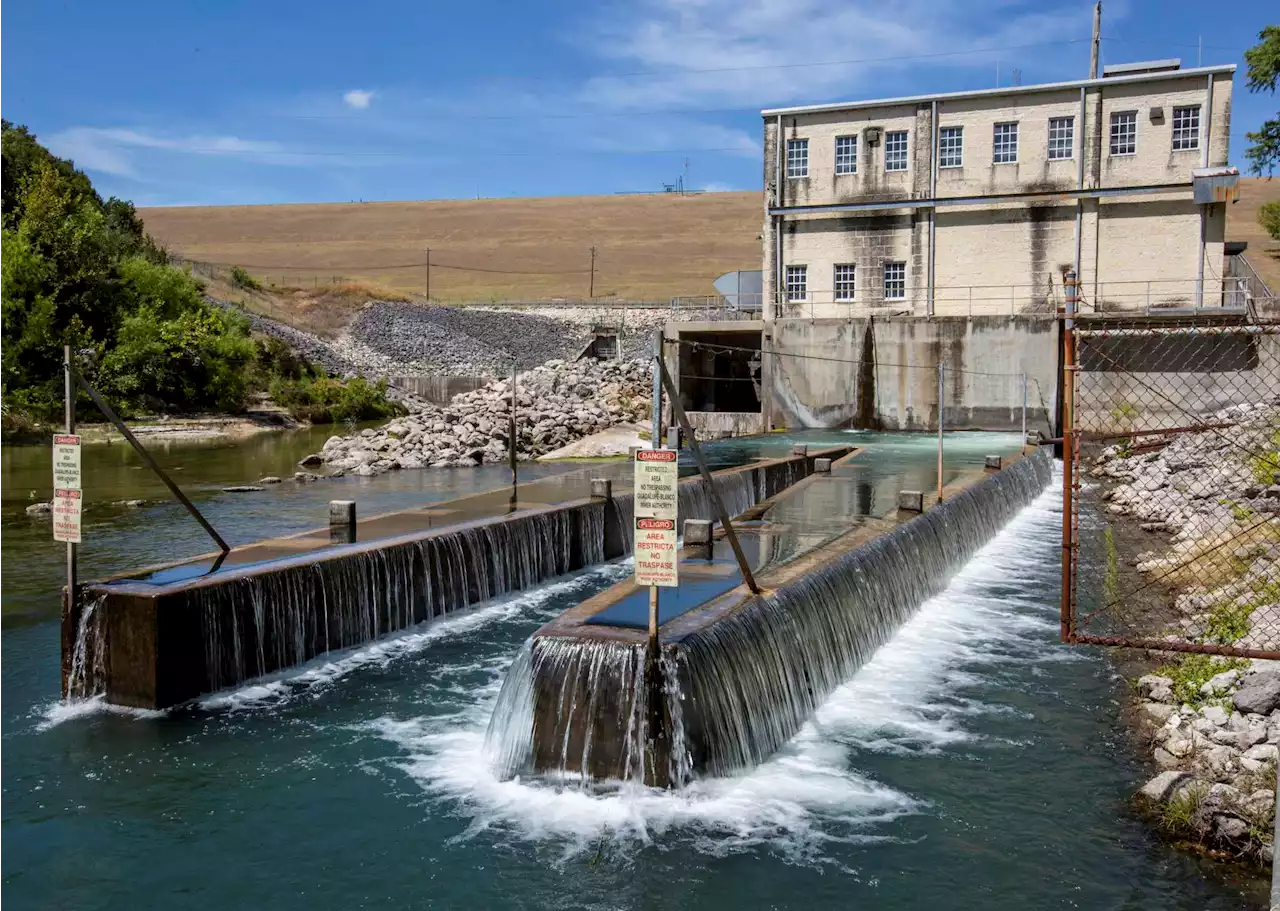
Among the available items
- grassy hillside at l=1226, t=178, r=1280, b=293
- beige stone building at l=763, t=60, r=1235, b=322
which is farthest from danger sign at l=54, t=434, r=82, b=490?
grassy hillside at l=1226, t=178, r=1280, b=293

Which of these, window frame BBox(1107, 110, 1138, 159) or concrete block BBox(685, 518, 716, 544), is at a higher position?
window frame BBox(1107, 110, 1138, 159)

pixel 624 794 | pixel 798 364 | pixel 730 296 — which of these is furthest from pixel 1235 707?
pixel 730 296

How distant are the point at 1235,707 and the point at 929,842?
2827 mm

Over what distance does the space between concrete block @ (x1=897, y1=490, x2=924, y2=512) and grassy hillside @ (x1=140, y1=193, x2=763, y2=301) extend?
93.2 meters

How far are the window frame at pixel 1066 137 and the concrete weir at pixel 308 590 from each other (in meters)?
24.5

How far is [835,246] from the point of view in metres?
39.0

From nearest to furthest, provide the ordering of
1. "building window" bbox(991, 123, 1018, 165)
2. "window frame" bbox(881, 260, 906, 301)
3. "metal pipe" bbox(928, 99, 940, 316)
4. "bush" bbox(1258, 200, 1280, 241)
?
"building window" bbox(991, 123, 1018, 165)
"metal pipe" bbox(928, 99, 940, 316)
"window frame" bbox(881, 260, 906, 301)
"bush" bbox(1258, 200, 1280, 241)

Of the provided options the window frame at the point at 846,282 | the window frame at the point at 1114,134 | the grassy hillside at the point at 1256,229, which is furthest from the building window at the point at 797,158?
the grassy hillside at the point at 1256,229

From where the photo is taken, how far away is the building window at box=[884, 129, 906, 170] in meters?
37.9

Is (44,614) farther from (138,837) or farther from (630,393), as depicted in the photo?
(630,393)

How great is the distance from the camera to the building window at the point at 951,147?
37.3m

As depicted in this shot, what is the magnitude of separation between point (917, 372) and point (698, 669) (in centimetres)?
2803

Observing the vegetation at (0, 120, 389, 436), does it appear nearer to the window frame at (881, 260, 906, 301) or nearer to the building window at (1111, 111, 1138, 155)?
the window frame at (881, 260, 906, 301)

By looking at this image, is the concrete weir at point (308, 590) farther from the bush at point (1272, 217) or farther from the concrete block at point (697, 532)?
the bush at point (1272, 217)
